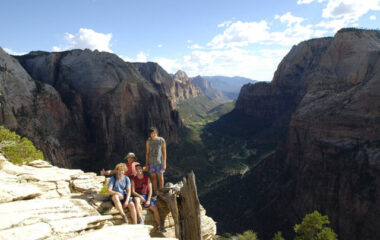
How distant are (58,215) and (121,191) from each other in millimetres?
3295

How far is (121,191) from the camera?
13.8 metres

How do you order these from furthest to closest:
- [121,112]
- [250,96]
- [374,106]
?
[250,96]
[121,112]
[374,106]

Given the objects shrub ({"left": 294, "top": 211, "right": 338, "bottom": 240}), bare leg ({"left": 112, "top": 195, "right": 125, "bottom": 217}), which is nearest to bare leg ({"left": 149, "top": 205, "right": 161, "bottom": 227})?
bare leg ({"left": 112, "top": 195, "right": 125, "bottom": 217})

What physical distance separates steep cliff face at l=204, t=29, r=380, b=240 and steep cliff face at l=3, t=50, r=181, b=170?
1519 inches

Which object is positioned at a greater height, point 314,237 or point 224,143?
point 314,237

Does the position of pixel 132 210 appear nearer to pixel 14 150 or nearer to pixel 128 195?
pixel 128 195

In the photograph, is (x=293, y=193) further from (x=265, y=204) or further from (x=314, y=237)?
(x=314, y=237)

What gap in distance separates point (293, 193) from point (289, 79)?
93.6 meters

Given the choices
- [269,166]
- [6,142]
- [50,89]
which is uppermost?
[50,89]

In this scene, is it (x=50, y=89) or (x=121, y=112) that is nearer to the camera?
(x=50, y=89)

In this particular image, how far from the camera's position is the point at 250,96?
561ft

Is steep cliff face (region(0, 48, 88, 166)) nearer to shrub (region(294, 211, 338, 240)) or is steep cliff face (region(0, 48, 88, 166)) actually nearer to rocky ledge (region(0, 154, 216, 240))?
rocky ledge (region(0, 154, 216, 240))

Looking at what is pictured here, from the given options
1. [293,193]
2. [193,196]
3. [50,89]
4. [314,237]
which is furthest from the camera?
[50,89]

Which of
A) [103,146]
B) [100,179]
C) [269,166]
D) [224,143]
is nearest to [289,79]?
[224,143]
